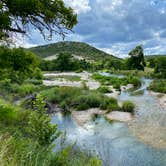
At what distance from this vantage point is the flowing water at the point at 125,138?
12.8 m

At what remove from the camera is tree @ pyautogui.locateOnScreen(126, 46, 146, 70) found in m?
72.4

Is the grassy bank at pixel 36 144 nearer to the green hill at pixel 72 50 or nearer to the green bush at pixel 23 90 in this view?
the green bush at pixel 23 90

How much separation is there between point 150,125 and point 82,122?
16.6 ft

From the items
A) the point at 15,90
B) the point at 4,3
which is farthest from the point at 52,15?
the point at 15,90

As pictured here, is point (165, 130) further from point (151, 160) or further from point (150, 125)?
point (151, 160)

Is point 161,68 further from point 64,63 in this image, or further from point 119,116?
point 64,63

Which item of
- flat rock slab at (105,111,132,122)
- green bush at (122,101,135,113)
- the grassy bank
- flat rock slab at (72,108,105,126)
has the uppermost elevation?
the grassy bank

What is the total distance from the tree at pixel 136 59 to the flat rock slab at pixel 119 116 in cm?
5217

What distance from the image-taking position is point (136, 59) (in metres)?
74.8

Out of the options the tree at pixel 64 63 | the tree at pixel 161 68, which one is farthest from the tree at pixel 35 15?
the tree at pixel 64 63

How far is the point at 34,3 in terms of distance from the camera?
27.5 feet

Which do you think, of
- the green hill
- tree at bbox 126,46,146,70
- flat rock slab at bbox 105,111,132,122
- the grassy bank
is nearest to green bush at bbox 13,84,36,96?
flat rock slab at bbox 105,111,132,122

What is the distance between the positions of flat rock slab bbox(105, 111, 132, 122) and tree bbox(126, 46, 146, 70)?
52169mm

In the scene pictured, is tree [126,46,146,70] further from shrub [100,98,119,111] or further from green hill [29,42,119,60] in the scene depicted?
green hill [29,42,119,60]
